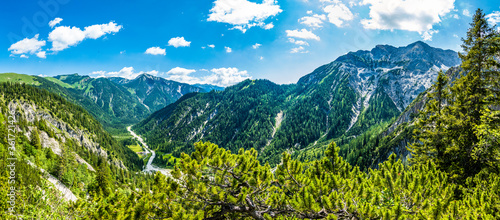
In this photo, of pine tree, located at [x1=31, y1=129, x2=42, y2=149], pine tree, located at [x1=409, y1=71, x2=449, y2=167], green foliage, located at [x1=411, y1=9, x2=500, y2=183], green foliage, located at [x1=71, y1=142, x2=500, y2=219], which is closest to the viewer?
green foliage, located at [x1=71, y1=142, x2=500, y2=219]

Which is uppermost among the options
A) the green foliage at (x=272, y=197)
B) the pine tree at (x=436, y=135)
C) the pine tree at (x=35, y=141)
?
the pine tree at (x=436, y=135)

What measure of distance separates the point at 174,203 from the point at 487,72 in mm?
25985

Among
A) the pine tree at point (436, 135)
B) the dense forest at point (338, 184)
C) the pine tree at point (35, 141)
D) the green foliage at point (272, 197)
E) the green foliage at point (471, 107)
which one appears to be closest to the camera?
the green foliage at point (272, 197)

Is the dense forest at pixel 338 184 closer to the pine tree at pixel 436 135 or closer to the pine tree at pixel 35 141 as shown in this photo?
the pine tree at pixel 436 135

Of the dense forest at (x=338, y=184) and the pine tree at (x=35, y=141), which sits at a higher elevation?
the dense forest at (x=338, y=184)

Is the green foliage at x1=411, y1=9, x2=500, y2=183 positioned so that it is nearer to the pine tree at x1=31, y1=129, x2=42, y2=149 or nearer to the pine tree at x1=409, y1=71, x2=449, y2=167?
the pine tree at x1=409, y1=71, x2=449, y2=167

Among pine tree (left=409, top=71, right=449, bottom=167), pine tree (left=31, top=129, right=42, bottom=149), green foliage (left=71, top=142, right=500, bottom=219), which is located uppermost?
pine tree (left=409, top=71, right=449, bottom=167)

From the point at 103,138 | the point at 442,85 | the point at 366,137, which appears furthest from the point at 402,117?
the point at 103,138

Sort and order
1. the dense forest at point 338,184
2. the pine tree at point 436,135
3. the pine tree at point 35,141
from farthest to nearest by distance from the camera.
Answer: the pine tree at point 35,141 → the pine tree at point 436,135 → the dense forest at point 338,184

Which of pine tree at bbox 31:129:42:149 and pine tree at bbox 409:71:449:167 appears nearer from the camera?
pine tree at bbox 409:71:449:167

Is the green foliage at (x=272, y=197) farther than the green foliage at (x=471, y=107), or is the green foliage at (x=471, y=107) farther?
the green foliage at (x=471, y=107)

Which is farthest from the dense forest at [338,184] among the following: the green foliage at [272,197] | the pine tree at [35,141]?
the pine tree at [35,141]

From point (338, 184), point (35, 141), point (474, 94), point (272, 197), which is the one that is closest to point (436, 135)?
point (474, 94)

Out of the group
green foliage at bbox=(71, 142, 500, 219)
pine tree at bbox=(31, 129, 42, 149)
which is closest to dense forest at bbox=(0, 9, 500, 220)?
green foliage at bbox=(71, 142, 500, 219)
